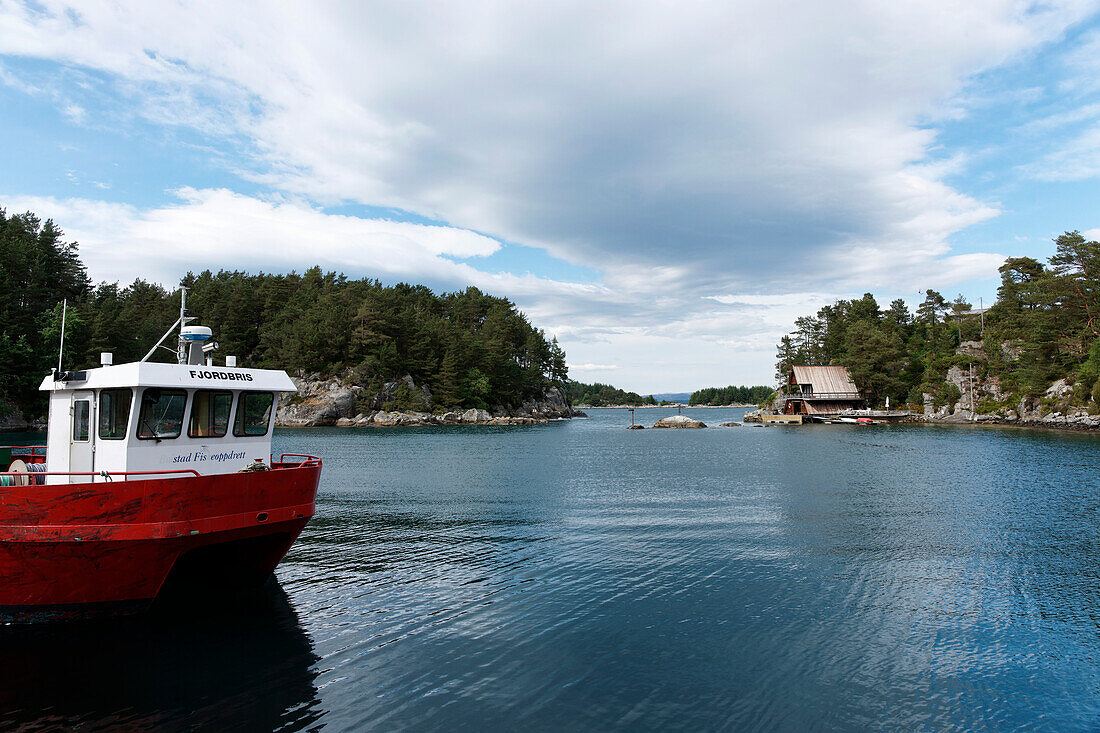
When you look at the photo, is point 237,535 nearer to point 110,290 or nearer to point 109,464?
point 109,464

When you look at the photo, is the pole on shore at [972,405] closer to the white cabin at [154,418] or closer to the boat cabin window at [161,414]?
the white cabin at [154,418]

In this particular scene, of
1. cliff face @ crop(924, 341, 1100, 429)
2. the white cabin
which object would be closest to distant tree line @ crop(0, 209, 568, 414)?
the white cabin

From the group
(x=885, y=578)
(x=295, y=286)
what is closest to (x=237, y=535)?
(x=885, y=578)

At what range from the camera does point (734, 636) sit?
11445 millimetres

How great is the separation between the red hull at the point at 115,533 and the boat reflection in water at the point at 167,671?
76cm

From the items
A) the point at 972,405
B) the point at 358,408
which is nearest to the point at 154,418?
the point at 358,408

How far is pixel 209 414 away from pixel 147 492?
2525mm

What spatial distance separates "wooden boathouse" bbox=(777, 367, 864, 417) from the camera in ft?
333

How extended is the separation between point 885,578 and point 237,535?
16.2 meters

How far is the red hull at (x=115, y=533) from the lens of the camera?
10.4 m

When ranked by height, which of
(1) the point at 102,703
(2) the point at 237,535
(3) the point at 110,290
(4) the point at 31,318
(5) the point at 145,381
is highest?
(3) the point at 110,290

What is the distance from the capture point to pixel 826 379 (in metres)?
104

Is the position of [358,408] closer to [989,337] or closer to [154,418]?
[154,418]

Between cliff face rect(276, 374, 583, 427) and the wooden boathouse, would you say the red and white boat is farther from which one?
the wooden boathouse
